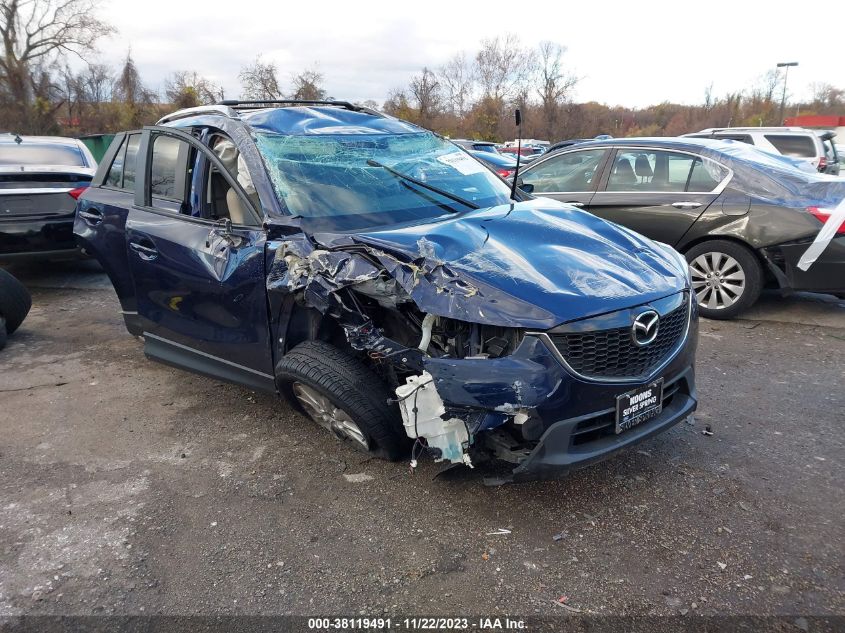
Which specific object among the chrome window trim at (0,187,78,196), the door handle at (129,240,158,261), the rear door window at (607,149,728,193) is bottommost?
the door handle at (129,240,158,261)

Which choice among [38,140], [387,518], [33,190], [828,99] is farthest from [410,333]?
[828,99]

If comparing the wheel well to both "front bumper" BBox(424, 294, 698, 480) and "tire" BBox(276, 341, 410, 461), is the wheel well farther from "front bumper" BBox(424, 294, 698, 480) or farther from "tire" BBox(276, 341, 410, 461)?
"tire" BBox(276, 341, 410, 461)

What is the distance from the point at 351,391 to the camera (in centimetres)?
297

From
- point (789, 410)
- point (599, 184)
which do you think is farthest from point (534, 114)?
point (789, 410)

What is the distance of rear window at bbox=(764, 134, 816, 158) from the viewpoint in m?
11.4

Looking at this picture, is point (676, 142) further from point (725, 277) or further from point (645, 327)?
point (645, 327)

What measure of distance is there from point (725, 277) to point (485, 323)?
401 centimetres

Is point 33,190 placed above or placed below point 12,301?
above

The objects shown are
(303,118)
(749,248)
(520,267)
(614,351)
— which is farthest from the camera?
(749,248)

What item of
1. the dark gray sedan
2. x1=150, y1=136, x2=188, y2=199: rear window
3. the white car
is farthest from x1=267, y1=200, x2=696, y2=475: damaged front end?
the white car

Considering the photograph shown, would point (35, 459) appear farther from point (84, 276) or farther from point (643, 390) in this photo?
point (84, 276)

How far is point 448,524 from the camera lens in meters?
2.88

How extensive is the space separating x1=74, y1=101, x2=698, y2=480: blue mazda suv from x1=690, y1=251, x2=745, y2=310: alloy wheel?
2517 millimetres

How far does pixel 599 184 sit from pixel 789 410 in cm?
324
